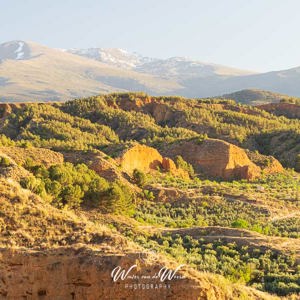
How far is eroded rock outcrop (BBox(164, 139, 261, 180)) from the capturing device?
43969 millimetres

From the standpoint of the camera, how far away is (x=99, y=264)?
34.1 ft

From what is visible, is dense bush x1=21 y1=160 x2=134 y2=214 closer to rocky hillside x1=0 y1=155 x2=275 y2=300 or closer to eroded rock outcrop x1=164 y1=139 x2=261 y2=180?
rocky hillside x1=0 y1=155 x2=275 y2=300

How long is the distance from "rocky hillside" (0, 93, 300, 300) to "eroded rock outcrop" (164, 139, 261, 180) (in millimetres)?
109

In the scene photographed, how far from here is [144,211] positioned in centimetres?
2712

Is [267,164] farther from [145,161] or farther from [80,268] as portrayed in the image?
[80,268]

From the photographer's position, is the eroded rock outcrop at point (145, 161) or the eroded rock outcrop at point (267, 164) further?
the eroded rock outcrop at point (267, 164)

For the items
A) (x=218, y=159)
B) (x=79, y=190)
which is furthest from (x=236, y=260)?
(x=218, y=159)

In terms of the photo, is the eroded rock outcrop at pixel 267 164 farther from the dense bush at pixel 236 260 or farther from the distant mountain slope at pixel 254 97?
the distant mountain slope at pixel 254 97

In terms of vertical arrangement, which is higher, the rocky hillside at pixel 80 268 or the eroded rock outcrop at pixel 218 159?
the rocky hillside at pixel 80 268

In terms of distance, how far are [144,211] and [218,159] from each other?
1907cm

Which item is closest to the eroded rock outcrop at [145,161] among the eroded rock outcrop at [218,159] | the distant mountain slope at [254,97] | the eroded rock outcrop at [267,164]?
the eroded rock outcrop at [218,159]

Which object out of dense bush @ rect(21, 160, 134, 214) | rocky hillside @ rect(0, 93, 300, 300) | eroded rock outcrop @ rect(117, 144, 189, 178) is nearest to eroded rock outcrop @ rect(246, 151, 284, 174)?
rocky hillside @ rect(0, 93, 300, 300)

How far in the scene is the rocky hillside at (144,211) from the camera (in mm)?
10469

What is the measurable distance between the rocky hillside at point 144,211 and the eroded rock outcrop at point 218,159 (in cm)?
11
